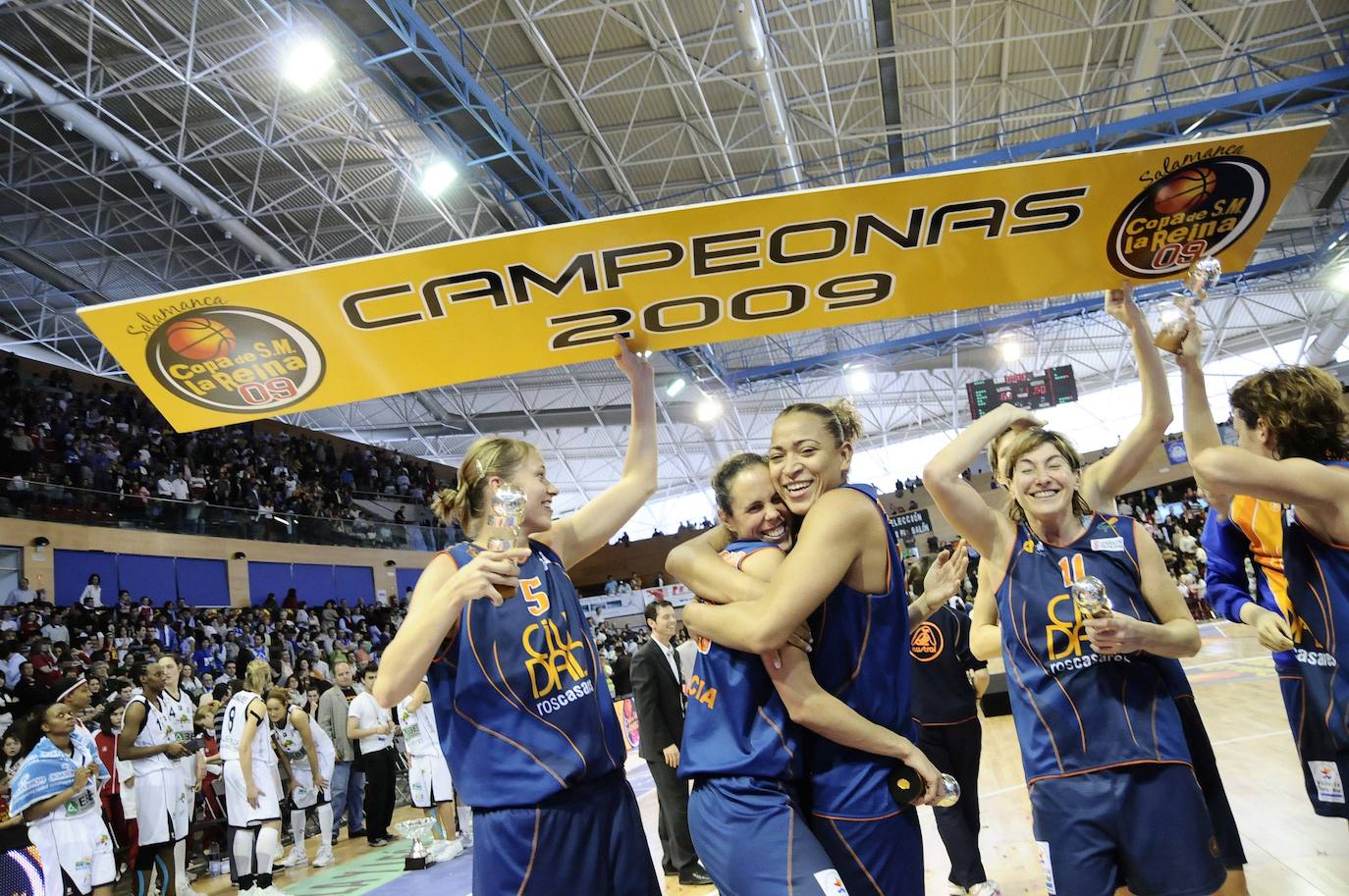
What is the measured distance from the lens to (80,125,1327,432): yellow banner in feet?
10.3

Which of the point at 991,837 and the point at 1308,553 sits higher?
the point at 1308,553

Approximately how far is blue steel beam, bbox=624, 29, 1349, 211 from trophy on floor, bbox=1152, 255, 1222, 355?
401 inches

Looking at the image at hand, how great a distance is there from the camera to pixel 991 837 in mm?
5895

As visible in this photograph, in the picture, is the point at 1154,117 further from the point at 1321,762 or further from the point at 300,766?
the point at 300,766

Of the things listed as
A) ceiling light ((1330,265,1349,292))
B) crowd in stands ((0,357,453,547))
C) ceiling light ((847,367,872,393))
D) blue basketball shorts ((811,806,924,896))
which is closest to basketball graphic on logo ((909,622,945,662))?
blue basketball shorts ((811,806,924,896))

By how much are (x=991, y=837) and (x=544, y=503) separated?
4593 mm

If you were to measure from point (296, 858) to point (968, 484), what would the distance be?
28.2ft

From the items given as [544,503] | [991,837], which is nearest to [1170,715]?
[544,503]

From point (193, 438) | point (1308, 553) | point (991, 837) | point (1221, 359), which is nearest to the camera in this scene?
point (1308, 553)

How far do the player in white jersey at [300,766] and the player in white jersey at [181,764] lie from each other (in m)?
0.70

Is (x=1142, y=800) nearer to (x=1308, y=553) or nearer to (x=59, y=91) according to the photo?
(x=1308, y=553)

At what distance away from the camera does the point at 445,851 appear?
26.9 ft

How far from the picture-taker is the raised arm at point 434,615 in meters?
2.12

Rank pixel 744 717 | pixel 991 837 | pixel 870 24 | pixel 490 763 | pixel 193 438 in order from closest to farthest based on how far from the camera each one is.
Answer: pixel 744 717
pixel 490 763
pixel 991 837
pixel 870 24
pixel 193 438
